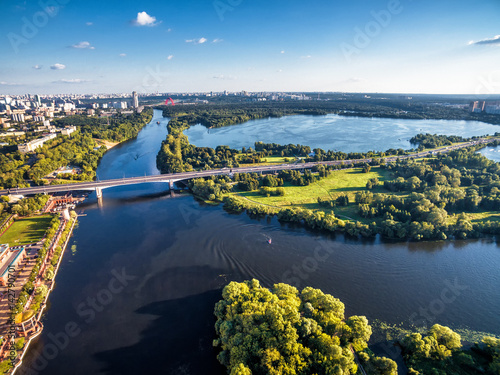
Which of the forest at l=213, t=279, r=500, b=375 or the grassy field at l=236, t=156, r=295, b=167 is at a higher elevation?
the grassy field at l=236, t=156, r=295, b=167

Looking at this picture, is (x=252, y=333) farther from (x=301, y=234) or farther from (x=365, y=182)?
(x=365, y=182)

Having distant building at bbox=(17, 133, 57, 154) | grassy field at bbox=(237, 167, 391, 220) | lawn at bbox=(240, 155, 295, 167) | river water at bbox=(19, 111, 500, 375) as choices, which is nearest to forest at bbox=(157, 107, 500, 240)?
grassy field at bbox=(237, 167, 391, 220)

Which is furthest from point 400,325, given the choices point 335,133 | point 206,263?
point 335,133

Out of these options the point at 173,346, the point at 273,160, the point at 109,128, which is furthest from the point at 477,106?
the point at 173,346

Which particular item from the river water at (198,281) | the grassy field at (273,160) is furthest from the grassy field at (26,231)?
the grassy field at (273,160)

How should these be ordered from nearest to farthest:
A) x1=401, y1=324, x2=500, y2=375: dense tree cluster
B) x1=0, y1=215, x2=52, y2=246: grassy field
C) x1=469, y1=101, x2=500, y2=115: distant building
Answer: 1. x1=401, y1=324, x2=500, y2=375: dense tree cluster
2. x1=0, y1=215, x2=52, y2=246: grassy field
3. x1=469, y1=101, x2=500, y2=115: distant building

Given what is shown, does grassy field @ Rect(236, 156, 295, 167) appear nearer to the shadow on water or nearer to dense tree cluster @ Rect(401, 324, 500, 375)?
the shadow on water

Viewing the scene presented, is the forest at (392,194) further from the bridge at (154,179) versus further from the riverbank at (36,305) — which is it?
the riverbank at (36,305)

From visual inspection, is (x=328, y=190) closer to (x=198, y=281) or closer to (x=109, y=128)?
(x=198, y=281)
